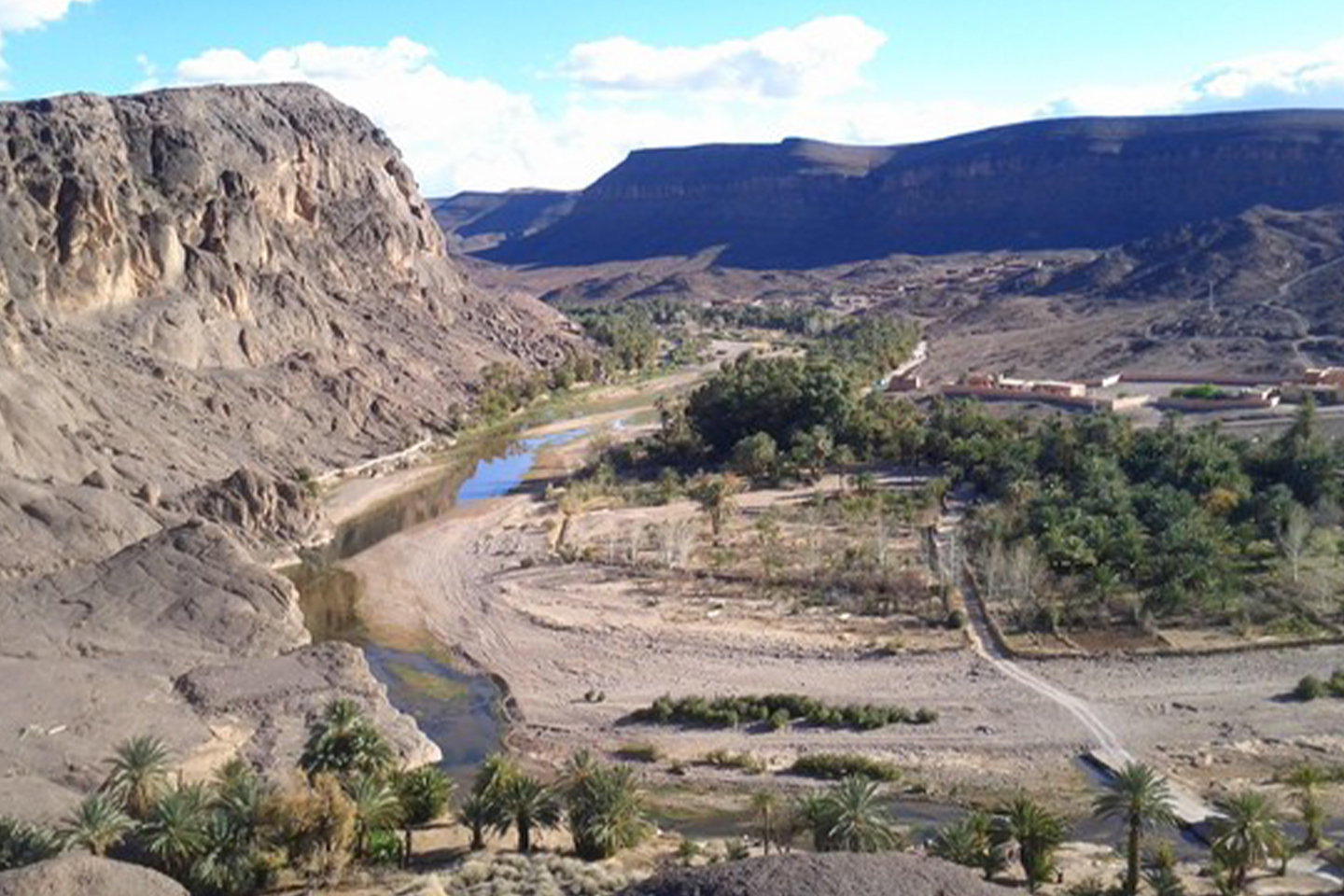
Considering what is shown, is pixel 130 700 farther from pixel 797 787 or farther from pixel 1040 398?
pixel 1040 398

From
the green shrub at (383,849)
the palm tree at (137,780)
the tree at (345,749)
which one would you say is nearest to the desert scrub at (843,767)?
the tree at (345,749)

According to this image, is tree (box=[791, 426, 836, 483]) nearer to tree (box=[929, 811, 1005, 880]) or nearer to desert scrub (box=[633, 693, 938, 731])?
desert scrub (box=[633, 693, 938, 731])

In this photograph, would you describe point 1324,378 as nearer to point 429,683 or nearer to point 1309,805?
point 1309,805

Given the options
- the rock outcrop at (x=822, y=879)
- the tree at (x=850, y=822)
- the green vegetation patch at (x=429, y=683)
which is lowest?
the green vegetation patch at (x=429, y=683)

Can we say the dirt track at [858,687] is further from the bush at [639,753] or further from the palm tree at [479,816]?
the palm tree at [479,816]

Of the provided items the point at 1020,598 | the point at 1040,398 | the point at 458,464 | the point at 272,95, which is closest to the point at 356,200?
the point at 272,95

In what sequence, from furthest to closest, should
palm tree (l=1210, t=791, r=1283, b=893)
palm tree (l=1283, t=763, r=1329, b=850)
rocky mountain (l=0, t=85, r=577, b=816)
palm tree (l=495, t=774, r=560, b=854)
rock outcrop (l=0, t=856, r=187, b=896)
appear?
rocky mountain (l=0, t=85, r=577, b=816)
palm tree (l=1283, t=763, r=1329, b=850)
palm tree (l=495, t=774, r=560, b=854)
palm tree (l=1210, t=791, r=1283, b=893)
rock outcrop (l=0, t=856, r=187, b=896)

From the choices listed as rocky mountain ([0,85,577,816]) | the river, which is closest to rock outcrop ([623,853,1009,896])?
rocky mountain ([0,85,577,816])
